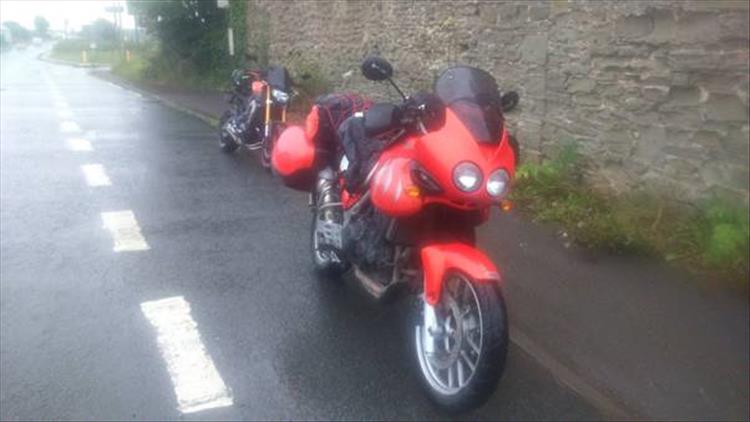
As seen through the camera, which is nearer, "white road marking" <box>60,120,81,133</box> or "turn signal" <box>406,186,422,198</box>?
"turn signal" <box>406,186,422,198</box>

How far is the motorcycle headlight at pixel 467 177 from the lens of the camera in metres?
3.67

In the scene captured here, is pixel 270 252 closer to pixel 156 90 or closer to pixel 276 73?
pixel 276 73

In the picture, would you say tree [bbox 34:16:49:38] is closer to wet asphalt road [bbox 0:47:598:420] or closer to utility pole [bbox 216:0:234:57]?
utility pole [bbox 216:0:234:57]

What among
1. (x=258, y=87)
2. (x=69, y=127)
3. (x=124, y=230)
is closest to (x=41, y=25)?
(x=69, y=127)

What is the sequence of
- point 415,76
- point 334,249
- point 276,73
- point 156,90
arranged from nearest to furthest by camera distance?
point 334,249 < point 276,73 < point 415,76 < point 156,90

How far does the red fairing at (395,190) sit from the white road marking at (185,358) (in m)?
1.25

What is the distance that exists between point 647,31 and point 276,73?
5194mm

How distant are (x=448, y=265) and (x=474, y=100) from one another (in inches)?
33.3

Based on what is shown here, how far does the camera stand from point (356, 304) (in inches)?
211

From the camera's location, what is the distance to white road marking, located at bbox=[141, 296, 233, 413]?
13.1 ft

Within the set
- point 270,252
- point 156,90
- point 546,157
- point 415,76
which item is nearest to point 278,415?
point 270,252

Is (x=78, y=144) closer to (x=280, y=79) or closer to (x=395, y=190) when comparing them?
(x=280, y=79)

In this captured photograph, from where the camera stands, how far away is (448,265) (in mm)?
3824

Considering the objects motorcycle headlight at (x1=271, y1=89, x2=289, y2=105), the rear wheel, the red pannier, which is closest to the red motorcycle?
the red pannier
